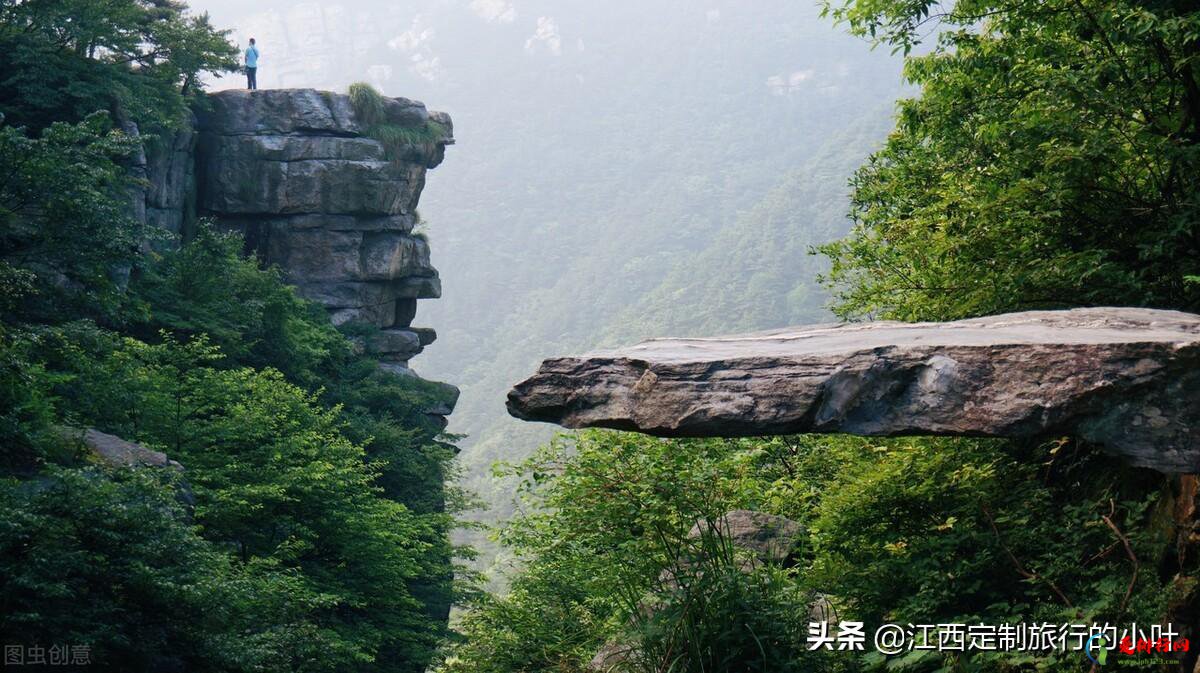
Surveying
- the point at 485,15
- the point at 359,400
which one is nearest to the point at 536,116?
the point at 485,15

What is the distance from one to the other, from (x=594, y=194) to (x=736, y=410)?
108 m

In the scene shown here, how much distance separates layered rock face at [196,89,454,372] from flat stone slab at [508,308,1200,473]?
68.8 feet

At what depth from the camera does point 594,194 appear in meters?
112

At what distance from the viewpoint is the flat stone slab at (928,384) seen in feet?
14.3

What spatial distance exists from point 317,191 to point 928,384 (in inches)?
881

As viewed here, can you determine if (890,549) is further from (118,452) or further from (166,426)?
(166,426)

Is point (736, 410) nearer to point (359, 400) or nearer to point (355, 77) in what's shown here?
point (359, 400)

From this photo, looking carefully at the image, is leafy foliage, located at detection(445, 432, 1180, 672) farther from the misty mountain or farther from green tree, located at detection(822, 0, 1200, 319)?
the misty mountain

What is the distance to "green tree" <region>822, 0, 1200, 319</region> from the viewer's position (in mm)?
6203

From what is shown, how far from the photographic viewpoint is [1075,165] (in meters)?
6.25

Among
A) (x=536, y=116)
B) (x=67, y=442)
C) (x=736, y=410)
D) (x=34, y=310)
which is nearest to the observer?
(x=736, y=410)

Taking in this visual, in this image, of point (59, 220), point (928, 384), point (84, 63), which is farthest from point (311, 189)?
point (928, 384)

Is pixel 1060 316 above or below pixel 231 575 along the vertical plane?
above

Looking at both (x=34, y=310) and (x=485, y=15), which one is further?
(x=485, y=15)
